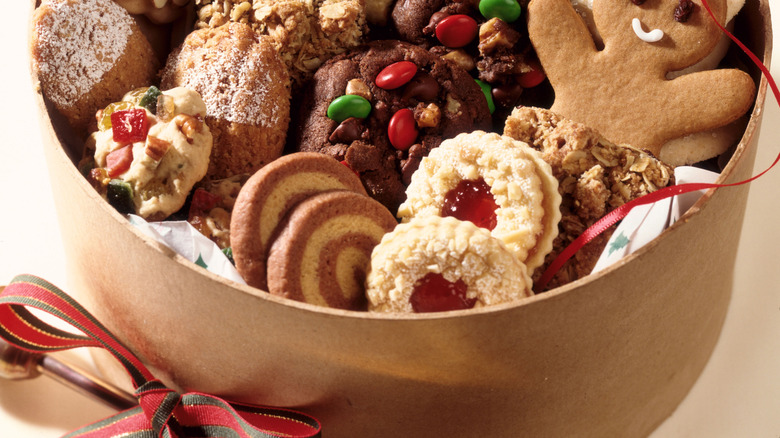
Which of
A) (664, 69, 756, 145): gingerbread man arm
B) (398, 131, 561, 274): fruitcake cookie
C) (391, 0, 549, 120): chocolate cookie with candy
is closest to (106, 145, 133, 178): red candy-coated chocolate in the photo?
(398, 131, 561, 274): fruitcake cookie

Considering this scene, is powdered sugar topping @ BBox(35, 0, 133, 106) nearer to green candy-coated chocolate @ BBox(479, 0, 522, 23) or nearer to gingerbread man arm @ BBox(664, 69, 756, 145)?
green candy-coated chocolate @ BBox(479, 0, 522, 23)

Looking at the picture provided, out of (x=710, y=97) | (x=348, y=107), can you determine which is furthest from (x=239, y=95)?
(x=710, y=97)

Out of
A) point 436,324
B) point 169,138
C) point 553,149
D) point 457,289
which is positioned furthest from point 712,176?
point 169,138

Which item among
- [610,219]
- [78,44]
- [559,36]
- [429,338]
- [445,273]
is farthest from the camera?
[559,36]

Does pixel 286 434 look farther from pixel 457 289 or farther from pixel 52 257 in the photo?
pixel 52 257

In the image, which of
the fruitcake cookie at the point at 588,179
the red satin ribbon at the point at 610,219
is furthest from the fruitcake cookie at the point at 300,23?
the red satin ribbon at the point at 610,219

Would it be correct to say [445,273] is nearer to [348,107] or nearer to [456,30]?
[348,107]
